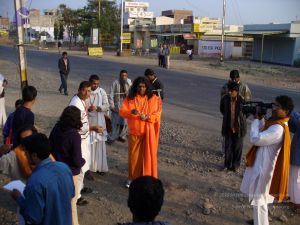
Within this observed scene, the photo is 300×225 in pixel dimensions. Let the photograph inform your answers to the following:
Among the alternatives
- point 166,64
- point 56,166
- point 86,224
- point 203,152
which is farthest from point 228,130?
point 166,64

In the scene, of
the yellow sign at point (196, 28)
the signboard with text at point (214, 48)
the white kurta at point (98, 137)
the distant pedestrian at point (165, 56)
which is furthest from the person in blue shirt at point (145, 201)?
the yellow sign at point (196, 28)

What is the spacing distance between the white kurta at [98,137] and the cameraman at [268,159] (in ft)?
8.50

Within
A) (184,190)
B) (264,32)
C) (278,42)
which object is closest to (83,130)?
(184,190)

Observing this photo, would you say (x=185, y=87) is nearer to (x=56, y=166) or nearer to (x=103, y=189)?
(x=103, y=189)

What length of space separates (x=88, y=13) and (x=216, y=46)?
24.5 meters

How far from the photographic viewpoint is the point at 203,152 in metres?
7.91

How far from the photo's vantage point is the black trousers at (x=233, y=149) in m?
6.73

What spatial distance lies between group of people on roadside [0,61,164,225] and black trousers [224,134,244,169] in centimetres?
161

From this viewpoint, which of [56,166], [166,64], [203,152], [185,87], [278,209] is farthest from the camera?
[166,64]

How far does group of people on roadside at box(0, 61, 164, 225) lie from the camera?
113 inches

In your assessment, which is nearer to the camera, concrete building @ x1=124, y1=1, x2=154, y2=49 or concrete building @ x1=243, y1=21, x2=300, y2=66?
concrete building @ x1=243, y1=21, x2=300, y2=66

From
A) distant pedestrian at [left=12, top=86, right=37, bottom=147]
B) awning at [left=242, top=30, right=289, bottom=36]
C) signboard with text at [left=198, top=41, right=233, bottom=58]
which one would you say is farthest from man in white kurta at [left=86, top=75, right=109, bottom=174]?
signboard with text at [left=198, top=41, right=233, bottom=58]

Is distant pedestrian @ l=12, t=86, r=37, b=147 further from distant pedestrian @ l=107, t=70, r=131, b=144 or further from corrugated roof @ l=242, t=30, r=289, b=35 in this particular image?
corrugated roof @ l=242, t=30, r=289, b=35

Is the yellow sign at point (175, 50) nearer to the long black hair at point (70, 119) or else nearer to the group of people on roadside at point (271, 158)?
the group of people on roadside at point (271, 158)
